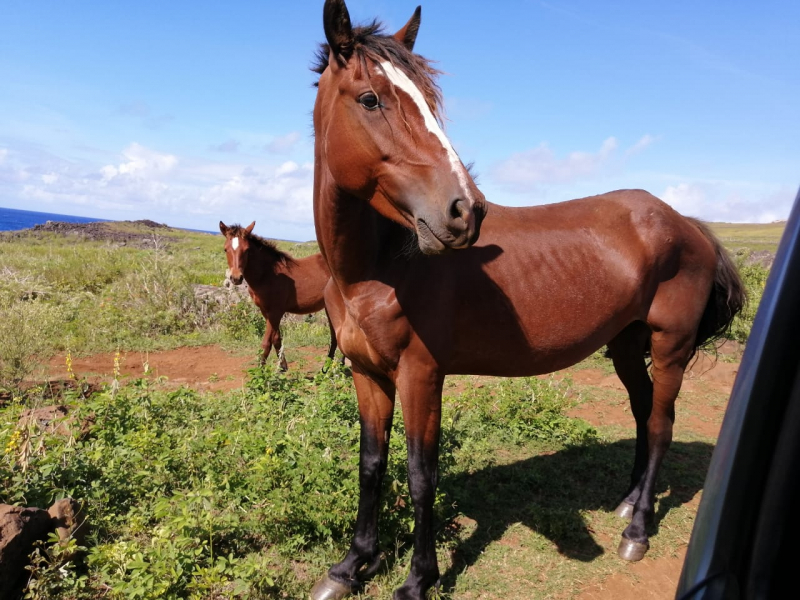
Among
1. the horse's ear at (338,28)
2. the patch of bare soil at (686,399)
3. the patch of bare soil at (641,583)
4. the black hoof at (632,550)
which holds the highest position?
the horse's ear at (338,28)

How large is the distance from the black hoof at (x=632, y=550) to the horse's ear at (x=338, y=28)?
357 cm

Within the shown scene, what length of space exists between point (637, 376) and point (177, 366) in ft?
22.1

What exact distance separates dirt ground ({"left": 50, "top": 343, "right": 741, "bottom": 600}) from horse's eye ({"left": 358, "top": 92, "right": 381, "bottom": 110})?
10.5 ft

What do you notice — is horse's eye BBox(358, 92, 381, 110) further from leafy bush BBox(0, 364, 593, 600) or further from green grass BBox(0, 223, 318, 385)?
green grass BBox(0, 223, 318, 385)

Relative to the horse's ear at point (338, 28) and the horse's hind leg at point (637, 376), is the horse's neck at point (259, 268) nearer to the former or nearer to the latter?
the horse's hind leg at point (637, 376)

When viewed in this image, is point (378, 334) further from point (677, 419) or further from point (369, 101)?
point (677, 419)

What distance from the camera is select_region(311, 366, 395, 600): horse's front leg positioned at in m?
3.05

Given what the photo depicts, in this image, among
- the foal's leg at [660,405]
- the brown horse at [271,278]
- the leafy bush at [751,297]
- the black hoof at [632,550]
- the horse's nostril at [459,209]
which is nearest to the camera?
the horse's nostril at [459,209]

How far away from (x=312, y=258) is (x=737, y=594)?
9.71 metres

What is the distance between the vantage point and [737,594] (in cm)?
80

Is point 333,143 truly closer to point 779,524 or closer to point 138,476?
point 779,524

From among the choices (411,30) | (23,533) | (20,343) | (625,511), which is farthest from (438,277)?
(20,343)

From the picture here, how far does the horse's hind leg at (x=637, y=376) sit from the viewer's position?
4.20 meters

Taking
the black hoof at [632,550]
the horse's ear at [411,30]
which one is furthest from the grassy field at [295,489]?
the horse's ear at [411,30]
